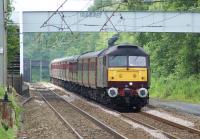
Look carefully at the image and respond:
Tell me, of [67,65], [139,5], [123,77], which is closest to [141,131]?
[123,77]

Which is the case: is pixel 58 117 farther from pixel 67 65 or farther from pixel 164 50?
pixel 164 50

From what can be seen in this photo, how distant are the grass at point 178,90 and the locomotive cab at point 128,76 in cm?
945

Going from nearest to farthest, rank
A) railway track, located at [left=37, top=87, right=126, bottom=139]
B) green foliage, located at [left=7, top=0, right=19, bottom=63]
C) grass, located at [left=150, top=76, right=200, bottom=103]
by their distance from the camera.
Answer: railway track, located at [left=37, top=87, right=126, bottom=139], grass, located at [left=150, top=76, right=200, bottom=103], green foliage, located at [left=7, top=0, right=19, bottom=63]

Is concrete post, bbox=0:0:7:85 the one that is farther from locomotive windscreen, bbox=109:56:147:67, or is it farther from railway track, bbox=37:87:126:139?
locomotive windscreen, bbox=109:56:147:67

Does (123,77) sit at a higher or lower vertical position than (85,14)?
lower

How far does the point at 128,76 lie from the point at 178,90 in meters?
14.9

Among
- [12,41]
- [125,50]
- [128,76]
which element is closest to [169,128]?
[128,76]

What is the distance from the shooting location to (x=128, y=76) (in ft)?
86.5

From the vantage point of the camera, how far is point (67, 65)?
4819cm

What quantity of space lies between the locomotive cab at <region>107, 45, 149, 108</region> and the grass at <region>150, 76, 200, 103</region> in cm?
945

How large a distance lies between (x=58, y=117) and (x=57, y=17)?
21841mm

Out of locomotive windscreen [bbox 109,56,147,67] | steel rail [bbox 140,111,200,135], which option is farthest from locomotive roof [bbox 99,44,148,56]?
steel rail [bbox 140,111,200,135]

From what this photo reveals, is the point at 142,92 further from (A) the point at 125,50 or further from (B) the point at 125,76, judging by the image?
(A) the point at 125,50

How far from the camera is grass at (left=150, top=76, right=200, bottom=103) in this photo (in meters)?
37.4
